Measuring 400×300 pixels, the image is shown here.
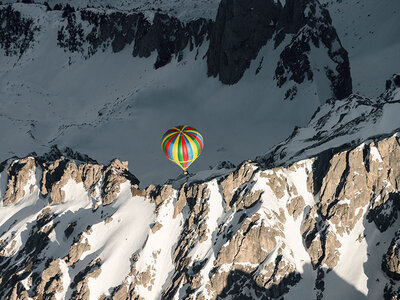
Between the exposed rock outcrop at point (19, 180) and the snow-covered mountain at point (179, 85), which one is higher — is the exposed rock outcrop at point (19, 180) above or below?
below

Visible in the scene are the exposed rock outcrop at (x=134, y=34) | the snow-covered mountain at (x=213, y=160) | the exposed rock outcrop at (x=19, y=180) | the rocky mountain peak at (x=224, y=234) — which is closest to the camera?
the rocky mountain peak at (x=224, y=234)

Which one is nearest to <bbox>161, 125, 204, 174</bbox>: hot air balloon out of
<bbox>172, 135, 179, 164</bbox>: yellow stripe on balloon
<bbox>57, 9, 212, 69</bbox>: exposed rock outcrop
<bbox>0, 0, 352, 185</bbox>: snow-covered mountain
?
<bbox>172, 135, 179, 164</bbox>: yellow stripe on balloon

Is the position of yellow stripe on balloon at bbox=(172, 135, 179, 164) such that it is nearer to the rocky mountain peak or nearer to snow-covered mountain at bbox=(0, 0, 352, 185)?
the rocky mountain peak

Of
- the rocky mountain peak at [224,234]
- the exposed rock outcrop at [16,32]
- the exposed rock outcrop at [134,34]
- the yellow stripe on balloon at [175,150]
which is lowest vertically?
the rocky mountain peak at [224,234]

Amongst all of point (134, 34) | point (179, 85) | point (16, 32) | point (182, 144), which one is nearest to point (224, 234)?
point (182, 144)

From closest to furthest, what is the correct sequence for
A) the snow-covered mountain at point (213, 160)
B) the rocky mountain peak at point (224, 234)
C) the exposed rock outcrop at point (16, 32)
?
the rocky mountain peak at point (224, 234) → the snow-covered mountain at point (213, 160) → the exposed rock outcrop at point (16, 32)

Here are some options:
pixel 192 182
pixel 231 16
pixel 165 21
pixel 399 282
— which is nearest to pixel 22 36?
pixel 165 21

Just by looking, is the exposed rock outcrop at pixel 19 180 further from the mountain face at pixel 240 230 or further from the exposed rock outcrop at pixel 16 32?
the exposed rock outcrop at pixel 16 32

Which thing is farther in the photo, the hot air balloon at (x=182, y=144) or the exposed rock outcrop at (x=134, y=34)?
the exposed rock outcrop at (x=134, y=34)

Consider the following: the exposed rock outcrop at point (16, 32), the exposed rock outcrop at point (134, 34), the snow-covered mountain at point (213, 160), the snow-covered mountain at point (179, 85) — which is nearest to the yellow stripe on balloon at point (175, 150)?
the snow-covered mountain at point (213, 160)
